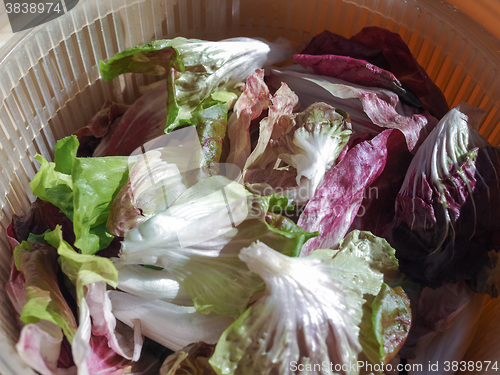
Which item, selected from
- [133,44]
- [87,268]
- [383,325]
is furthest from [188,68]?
[383,325]

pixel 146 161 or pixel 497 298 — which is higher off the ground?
pixel 146 161

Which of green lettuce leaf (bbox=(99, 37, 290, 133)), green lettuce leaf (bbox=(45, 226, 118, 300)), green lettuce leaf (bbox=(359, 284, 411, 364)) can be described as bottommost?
green lettuce leaf (bbox=(359, 284, 411, 364))

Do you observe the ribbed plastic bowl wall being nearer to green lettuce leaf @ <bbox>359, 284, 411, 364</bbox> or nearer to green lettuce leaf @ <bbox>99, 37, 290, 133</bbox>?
green lettuce leaf @ <bbox>99, 37, 290, 133</bbox>

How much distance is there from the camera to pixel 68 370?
0.63m

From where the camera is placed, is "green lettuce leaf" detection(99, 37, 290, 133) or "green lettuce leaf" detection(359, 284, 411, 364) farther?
"green lettuce leaf" detection(99, 37, 290, 133)

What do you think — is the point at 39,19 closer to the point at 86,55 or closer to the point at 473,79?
the point at 86,55

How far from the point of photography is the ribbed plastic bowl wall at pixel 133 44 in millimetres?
783

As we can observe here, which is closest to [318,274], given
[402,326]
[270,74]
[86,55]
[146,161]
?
[402,326]

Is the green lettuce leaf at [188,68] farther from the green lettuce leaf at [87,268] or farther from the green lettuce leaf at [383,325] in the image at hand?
the green lettuce leaf at [383,325]

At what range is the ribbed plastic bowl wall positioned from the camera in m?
0.78

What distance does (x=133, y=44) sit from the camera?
0.95 metres

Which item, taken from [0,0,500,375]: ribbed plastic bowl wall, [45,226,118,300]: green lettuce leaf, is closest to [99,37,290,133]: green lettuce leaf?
[0,0,500,375]: ribbed plastic bowl wall

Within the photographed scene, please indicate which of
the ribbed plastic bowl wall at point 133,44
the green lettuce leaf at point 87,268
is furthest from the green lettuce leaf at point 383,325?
the ribbed plastic bowl wall at point 133,44

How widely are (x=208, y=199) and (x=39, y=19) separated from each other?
46 cm
